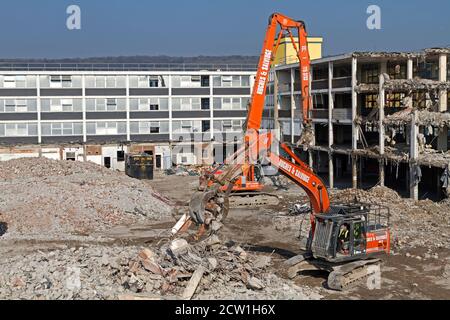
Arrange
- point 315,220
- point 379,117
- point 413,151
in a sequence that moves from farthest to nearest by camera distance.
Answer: point 379,117, point 413,151, point 315,220

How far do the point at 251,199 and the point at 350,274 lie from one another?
17.5 meters

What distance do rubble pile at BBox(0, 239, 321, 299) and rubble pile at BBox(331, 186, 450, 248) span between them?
7.51 metres

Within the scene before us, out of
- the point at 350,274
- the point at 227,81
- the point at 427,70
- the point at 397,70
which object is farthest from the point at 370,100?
the point at 350,274

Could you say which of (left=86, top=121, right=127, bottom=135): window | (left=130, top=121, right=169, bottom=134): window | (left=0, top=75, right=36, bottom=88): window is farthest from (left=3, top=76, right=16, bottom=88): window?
(left=130, top=121, right=169, bottom=134): window

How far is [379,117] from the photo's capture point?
38.1 metres

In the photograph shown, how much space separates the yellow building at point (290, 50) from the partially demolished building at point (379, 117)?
84.8 inches

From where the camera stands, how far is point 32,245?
25.5 metres

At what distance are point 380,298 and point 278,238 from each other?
31.5 ft

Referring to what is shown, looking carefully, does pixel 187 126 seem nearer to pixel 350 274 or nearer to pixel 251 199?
pixel 251 199

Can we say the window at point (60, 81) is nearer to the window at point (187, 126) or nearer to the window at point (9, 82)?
the window at point (9, 82)

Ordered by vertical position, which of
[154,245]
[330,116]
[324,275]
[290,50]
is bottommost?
[324,275]

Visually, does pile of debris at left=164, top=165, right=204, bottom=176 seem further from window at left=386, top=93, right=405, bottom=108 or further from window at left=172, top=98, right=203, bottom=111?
window at left=386, top=93, right=405, bottom=108

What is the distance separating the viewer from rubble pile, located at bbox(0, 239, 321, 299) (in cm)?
1652

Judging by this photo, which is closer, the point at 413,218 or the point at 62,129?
the point at 413,218
